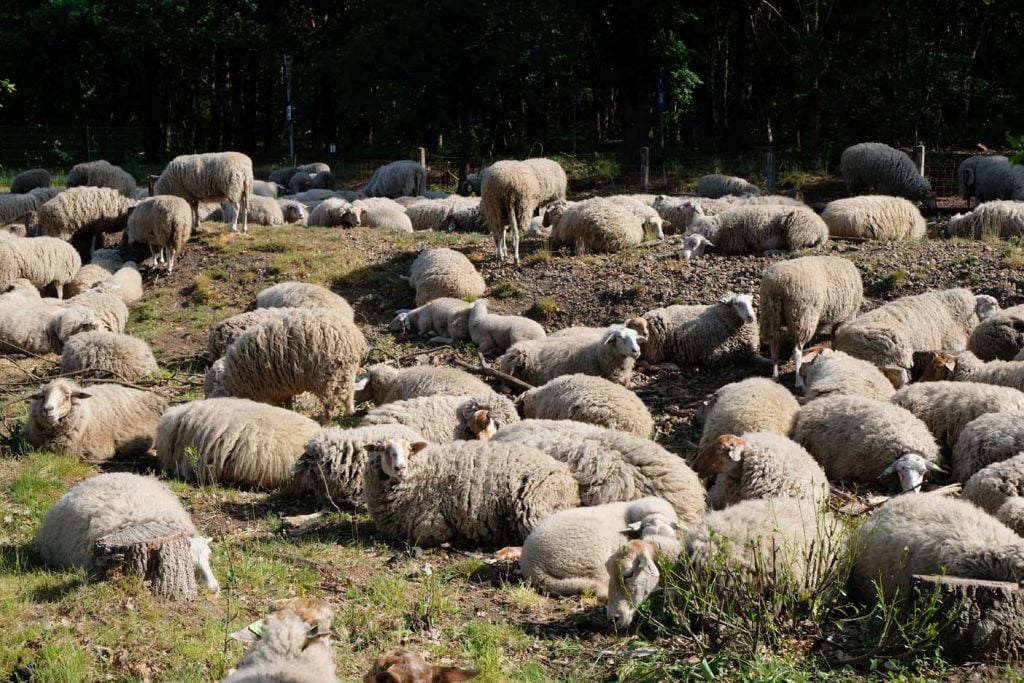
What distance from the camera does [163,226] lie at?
53.7ft

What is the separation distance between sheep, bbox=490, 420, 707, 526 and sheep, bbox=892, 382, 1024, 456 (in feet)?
8.57

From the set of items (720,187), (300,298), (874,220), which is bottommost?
(300,298)

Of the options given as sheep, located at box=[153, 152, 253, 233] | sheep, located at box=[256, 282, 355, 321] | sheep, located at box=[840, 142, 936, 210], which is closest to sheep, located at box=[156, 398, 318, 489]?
sheep, located at box=[256, 282, 355, 321]

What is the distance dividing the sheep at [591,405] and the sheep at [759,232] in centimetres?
554

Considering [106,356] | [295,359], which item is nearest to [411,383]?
[295,359]

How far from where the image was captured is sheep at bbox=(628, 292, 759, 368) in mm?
12203

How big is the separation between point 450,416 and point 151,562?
382 centimetres

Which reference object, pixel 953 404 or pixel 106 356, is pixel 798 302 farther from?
pixel 106 356

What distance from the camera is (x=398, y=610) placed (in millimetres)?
5715

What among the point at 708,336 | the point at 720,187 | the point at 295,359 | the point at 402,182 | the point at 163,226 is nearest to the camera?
the point at 295,359

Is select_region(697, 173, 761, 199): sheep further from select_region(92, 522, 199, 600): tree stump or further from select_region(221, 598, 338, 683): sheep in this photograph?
select_region(221, 598, 338, 683): sheep

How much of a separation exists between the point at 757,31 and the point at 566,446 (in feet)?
106

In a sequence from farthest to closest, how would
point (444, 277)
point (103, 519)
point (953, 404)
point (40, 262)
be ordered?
1. point (40, 262)
2. point (444, 277)
3. point (953, 404)
4. point (103, 519)

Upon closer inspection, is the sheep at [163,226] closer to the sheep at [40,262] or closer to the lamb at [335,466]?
the sheep at [40,262]
